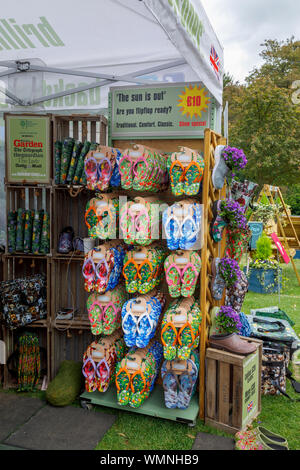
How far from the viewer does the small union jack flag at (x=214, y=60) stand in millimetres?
2593

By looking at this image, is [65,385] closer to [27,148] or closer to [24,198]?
[24,198]

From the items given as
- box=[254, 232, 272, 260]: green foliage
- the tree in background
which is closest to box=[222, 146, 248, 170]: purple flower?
box=[254, 232, 272, 260]: green foliage

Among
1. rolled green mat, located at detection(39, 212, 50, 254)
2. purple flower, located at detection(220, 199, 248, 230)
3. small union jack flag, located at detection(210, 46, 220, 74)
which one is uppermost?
small union jack flag, located at detection(210, 46, 220, 74)

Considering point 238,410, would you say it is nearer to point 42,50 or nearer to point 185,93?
point 185,93

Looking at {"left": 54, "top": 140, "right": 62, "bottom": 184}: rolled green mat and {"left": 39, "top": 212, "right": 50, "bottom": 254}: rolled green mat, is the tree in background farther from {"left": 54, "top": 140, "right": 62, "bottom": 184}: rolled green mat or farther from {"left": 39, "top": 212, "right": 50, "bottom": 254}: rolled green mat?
{"left": 39, "top": 212, "right": 50, "bottom": 254}: rolled green mat

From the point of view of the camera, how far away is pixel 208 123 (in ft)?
10.8

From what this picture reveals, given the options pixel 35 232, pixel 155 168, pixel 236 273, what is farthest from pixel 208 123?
pixel 35 232

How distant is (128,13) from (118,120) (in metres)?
0.82

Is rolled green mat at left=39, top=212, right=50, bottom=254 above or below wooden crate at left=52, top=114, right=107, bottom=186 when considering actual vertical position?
below

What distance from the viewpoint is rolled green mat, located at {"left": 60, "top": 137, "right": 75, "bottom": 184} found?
339cm

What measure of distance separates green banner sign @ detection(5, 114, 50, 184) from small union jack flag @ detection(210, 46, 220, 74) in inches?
59.8

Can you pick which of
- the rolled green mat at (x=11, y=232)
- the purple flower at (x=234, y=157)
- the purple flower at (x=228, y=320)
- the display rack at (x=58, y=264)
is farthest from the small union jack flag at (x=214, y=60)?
the rolled green mat at (x=11, y=232)

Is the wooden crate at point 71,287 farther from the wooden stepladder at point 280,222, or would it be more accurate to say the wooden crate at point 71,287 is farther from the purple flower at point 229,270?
the wooden stepladder at point 280,222

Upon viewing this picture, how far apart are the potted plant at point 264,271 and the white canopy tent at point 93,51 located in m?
3.90
